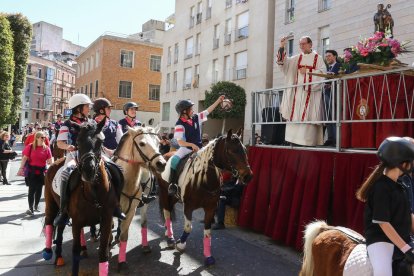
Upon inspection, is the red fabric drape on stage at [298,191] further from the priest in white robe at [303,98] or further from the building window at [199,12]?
the building window at [199,12]

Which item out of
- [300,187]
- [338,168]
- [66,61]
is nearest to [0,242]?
[300,187]

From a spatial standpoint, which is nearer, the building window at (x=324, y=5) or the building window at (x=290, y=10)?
the building window at (x=324, y=5)

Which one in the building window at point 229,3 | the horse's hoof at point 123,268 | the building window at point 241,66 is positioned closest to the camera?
the horse's hoof at point 123,268

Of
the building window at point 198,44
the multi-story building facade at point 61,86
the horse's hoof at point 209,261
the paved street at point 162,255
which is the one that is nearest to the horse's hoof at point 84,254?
the paved street at point 162,255

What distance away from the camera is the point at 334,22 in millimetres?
19688

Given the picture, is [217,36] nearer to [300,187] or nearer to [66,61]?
[300,187]

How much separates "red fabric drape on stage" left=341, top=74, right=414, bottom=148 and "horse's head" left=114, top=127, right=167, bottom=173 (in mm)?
3027

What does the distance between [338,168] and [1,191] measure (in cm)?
1102

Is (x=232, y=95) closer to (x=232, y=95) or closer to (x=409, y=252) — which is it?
(x=232, y=95)

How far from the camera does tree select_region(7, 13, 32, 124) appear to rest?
984 inches

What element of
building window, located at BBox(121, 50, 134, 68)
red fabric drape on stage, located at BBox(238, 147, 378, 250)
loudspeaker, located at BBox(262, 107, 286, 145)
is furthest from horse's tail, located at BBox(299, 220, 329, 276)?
building window, located at BBox(121, 50, 134, 68)

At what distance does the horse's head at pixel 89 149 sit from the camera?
173 inches

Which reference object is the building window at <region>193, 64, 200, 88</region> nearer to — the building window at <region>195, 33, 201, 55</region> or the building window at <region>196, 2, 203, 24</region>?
the building window at <region>195, 33, 201, 55</region>

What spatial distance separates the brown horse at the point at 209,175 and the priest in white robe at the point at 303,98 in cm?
150
